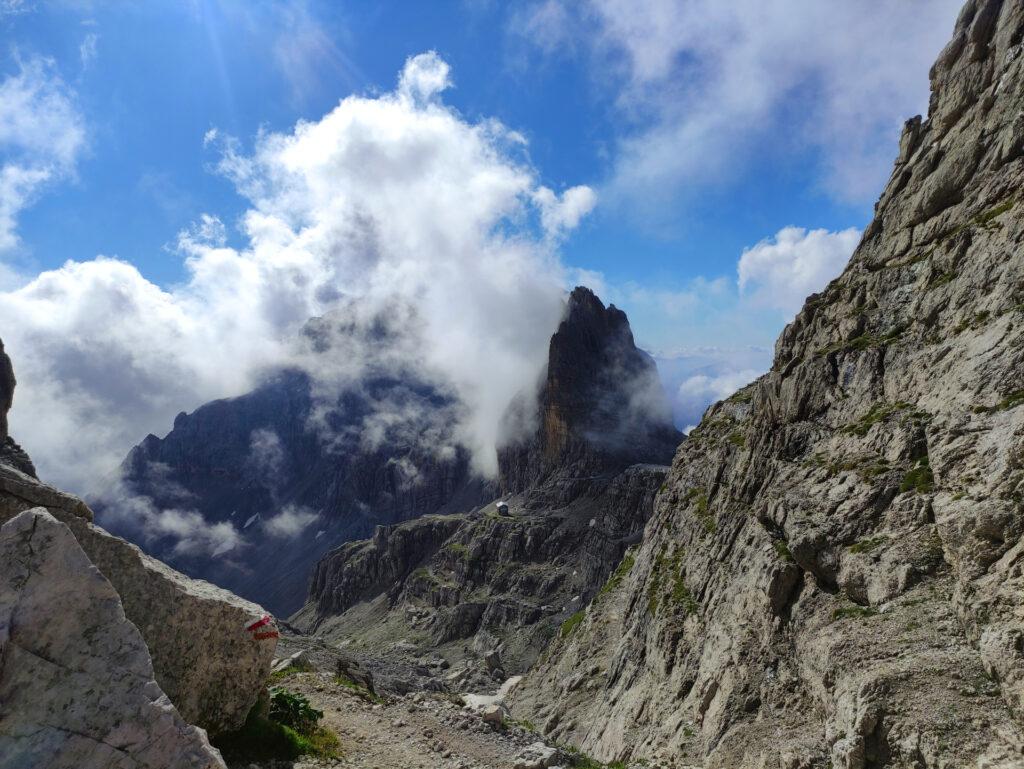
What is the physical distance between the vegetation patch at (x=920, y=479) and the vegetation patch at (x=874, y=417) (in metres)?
5.52

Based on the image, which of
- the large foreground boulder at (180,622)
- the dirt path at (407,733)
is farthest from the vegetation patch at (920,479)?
the large foreground boulder at (180,622)

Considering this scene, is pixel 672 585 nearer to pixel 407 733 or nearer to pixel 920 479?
pixel 920 479

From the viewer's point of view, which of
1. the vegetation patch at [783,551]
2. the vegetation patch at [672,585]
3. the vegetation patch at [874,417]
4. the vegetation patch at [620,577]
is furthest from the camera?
the vegetation patch at [620,577]

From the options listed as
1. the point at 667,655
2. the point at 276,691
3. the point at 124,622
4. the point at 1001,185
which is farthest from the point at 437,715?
the point at 1001,185

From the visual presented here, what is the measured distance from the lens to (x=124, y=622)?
11.5 m

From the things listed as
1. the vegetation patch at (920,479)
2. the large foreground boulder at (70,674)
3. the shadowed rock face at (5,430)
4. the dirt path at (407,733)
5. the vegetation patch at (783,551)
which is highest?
the vegetation patch at (920,479)

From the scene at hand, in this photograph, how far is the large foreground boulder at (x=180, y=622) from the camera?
1552cm

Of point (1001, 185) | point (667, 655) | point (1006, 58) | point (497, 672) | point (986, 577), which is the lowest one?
point (497, 672)

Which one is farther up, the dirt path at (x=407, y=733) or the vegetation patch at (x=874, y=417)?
the vegetation patch at (x=874, y=417)

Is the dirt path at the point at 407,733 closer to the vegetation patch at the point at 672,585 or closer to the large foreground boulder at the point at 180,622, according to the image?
the large foreground boulder at the point at 180,622

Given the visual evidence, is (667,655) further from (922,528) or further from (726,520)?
(922,528)

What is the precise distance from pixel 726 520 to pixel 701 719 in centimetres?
2278

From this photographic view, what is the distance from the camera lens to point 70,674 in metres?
10.6

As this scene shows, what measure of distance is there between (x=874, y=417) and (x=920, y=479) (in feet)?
27.7
